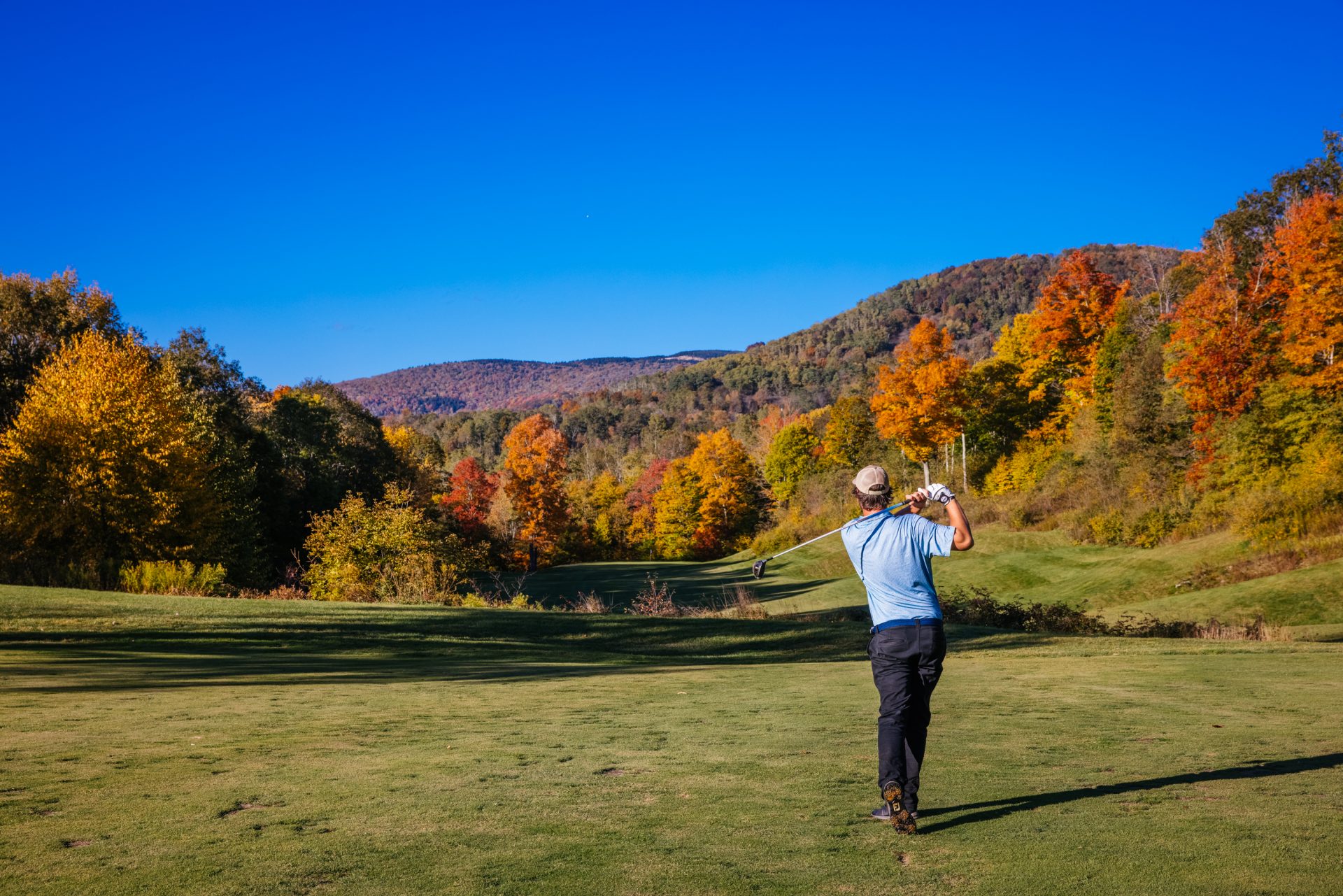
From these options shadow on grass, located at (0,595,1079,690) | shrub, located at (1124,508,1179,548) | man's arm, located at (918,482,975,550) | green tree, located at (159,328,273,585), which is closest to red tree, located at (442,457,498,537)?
green tree, located at (159,328,273,585)

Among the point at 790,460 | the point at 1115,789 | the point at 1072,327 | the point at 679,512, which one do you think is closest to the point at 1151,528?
the point at 1072,327

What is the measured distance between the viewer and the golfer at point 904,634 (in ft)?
16.2

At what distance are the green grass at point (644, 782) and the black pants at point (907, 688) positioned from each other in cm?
40

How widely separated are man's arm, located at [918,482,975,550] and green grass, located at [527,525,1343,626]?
2490 centimetres

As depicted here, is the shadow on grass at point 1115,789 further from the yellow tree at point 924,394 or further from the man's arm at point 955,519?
the yellow tree at point 924,394

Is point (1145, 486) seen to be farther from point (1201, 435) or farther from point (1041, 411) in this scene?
point (1041, 411)

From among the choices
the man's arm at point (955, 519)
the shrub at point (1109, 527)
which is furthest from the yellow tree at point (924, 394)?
the man's arm at point (955, 519)

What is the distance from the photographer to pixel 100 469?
33.2 metres

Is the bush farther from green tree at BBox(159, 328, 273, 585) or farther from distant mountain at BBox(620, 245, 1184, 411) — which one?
distant mountain at BBox(620, 245, 1184, 411)

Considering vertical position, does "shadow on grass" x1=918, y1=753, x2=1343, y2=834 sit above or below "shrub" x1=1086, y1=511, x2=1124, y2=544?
below

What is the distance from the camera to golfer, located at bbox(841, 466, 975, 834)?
494 centimetres

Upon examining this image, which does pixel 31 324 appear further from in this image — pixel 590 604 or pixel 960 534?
pixel 960 534

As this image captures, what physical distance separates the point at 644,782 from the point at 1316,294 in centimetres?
4137

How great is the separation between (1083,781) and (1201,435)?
140 ft
